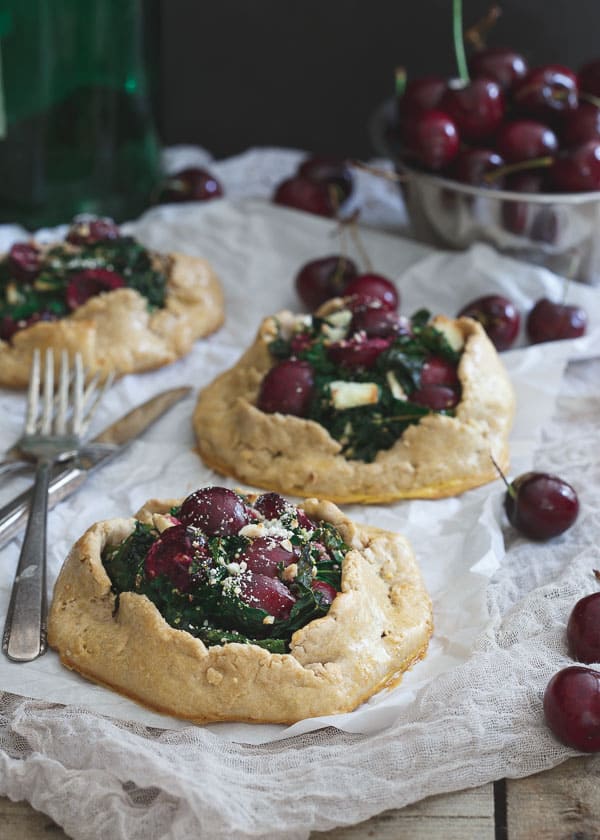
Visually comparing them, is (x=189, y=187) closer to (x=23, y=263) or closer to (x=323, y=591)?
(x=23, y=263)

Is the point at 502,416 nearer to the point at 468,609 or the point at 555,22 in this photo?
the point at 468,609

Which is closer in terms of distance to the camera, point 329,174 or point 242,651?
point 242,651

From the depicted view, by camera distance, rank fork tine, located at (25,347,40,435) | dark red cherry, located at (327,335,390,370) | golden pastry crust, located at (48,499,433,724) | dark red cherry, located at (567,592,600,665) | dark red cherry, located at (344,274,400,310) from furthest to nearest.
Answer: dark red cherry, located at (344,274,400,310) → fork tine, located at (25,347,40,435) → dark red cherry, located at (327,335,390,370) → dark red cherry, located at (567,592,600,665) → golden pastry crust, located at (48,499,433,724)

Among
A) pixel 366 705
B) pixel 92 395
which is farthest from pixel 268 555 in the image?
pixel 92 395

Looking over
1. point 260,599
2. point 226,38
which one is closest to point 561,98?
point 226,38

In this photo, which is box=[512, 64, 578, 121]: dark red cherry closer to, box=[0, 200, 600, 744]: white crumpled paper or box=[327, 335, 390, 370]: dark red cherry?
box=[0, 200, 600, 744]: white crumpled paper

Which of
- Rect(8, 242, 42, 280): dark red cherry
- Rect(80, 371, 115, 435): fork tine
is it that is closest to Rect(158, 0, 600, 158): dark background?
Rect(8, 242, 42, 280): dark red cherry
